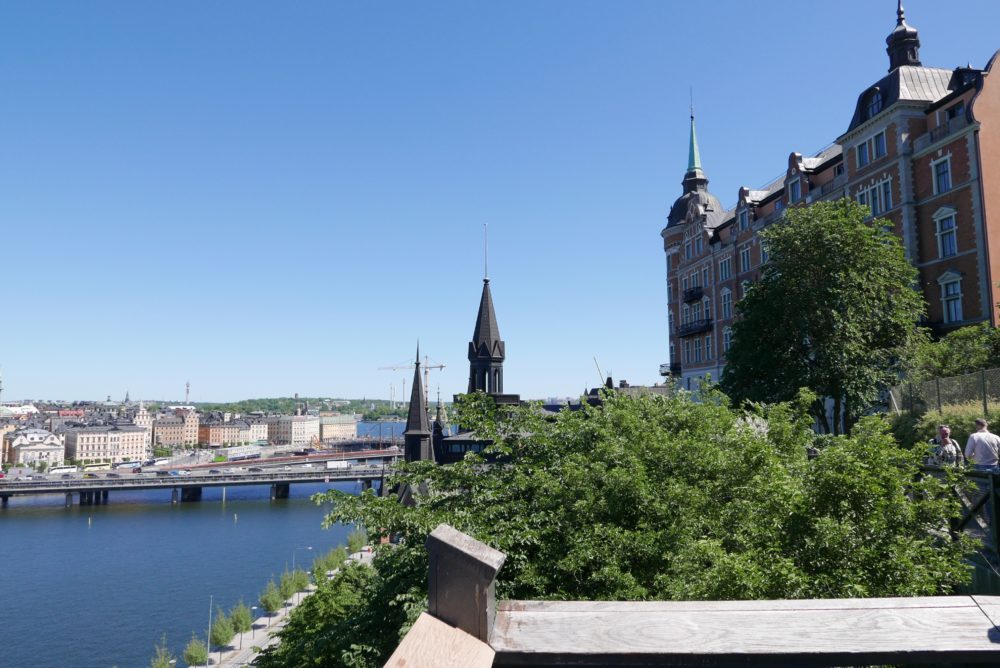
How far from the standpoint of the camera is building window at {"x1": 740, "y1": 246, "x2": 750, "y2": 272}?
47.7 meters

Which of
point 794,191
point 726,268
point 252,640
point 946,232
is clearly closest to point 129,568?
point 252,640

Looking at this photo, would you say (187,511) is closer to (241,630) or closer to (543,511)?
(241,630)

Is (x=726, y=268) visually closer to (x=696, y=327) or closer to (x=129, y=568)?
(x=696, y=327)

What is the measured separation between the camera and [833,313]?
26.8 metres

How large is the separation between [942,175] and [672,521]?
30854 millimetres

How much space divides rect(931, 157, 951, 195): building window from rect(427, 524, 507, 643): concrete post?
36.2 metres

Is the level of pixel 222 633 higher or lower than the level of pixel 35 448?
lower

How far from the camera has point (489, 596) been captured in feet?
7.74

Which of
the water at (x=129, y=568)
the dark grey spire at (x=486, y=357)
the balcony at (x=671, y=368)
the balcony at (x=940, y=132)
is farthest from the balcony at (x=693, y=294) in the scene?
the water at (x=129, y=568)

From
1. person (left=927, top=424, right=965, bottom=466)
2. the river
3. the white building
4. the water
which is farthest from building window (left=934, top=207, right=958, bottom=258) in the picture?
the white building

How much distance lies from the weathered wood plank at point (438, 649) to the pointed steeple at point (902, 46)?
1626 inches

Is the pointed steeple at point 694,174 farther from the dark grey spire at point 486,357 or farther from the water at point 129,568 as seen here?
the water at point 129,568

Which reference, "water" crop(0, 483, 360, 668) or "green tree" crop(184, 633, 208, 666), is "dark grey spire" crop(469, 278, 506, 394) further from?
"green tree" crop(184, 633, 208, 666)

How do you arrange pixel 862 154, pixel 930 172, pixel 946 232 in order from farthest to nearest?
pixel 862 154 < pixel 930 172 < pixel 946 232
